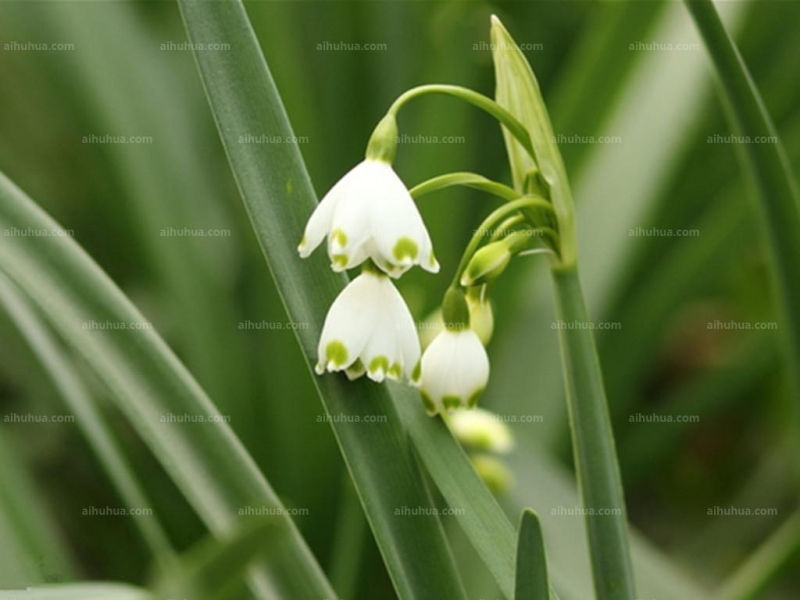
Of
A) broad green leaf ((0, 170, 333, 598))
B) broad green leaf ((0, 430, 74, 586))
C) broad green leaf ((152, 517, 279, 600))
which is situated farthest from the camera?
broad green leaf ((0, 430, 74, 586))

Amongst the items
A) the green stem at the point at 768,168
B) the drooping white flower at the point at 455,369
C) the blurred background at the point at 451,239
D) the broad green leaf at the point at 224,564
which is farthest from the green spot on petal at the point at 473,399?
the blurred background at the point at 451,239

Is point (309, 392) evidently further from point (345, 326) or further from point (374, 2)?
point (345, 326)

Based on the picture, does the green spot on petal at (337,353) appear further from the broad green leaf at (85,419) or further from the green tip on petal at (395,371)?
the broad green leaf at (85,419)

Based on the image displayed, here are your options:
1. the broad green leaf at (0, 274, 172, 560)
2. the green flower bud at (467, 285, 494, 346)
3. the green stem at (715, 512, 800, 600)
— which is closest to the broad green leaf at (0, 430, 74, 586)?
the broad green leaf at (0, 274, 172, 560)

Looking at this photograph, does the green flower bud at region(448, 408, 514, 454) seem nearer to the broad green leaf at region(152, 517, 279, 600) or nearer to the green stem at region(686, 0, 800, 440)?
the green stem at region(686, 0, 800, 440)

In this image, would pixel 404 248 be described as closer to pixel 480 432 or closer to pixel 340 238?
pixel 340 238
